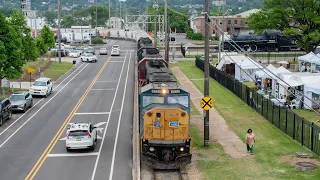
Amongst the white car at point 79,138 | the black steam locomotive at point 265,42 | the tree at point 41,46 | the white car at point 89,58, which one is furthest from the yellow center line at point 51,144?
the black steam locomotive at point 265,42

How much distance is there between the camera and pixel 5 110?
3678 cm

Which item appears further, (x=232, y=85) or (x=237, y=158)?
(x=232, y=85)

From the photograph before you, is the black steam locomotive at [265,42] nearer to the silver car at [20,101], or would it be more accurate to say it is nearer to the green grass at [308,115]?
the green grass at [308,115]

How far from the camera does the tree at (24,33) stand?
55.7 meters

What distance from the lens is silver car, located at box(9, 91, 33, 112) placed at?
39.9 metres

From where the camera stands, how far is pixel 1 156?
27766 millimetres

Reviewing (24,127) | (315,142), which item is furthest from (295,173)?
(24,127)

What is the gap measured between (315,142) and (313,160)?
1729mm

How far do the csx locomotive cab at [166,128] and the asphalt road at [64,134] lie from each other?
1.76 metres

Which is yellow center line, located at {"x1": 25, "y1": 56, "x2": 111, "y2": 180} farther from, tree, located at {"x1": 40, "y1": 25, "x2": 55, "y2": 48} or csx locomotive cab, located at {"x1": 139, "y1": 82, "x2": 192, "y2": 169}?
tree, located at {"x1": 40, "y1": 25, "x2": 55, "y2": 48}

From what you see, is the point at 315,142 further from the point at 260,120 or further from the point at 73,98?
the point at 73,98

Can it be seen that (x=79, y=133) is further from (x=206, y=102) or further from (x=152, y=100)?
(x=206, y=102)

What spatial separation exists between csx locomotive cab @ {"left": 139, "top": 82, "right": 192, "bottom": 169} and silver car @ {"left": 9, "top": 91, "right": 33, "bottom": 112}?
1811 centimetres

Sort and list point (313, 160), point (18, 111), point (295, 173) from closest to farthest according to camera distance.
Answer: point (295, 173)
point (313, 160)
point (18, 111)
